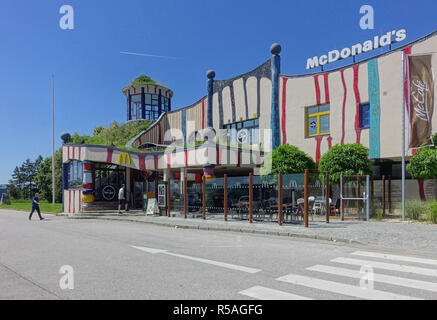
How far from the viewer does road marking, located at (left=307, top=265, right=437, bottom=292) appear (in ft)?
16.6

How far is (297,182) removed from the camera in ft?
44.4

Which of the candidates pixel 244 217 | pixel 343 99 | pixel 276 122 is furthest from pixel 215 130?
pixel 244 217

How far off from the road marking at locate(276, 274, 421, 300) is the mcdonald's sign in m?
19.5

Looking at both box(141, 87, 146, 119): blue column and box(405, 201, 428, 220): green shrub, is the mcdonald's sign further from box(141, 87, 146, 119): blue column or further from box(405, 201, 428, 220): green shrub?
box(405, 201, 428, 220): green shrub

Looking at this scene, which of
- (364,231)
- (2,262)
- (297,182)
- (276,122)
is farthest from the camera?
(276,122)

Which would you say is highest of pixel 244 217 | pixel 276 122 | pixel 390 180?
pixel 276 122

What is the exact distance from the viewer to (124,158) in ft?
76.8

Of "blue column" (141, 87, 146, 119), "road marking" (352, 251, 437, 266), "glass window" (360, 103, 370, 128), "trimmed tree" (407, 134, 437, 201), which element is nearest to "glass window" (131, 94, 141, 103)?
"blue column" (141, 87, 146, 119)

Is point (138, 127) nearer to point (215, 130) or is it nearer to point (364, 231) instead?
point (215, 130)

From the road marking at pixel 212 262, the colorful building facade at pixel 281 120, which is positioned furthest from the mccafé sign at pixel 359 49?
the road marking at pixel 212 262

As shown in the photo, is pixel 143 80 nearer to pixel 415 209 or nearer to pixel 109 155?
pixel 109 155

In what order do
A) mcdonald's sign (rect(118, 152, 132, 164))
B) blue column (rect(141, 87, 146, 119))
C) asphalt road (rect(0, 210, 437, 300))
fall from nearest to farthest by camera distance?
asphalt road (rect(0, 210, 437, 300)), mcdonald's sign (rect(118, 152, 132, 164)), blue column (rect(141, 87, 146, 119))

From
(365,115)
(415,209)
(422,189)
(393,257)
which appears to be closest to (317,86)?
(365,115)
